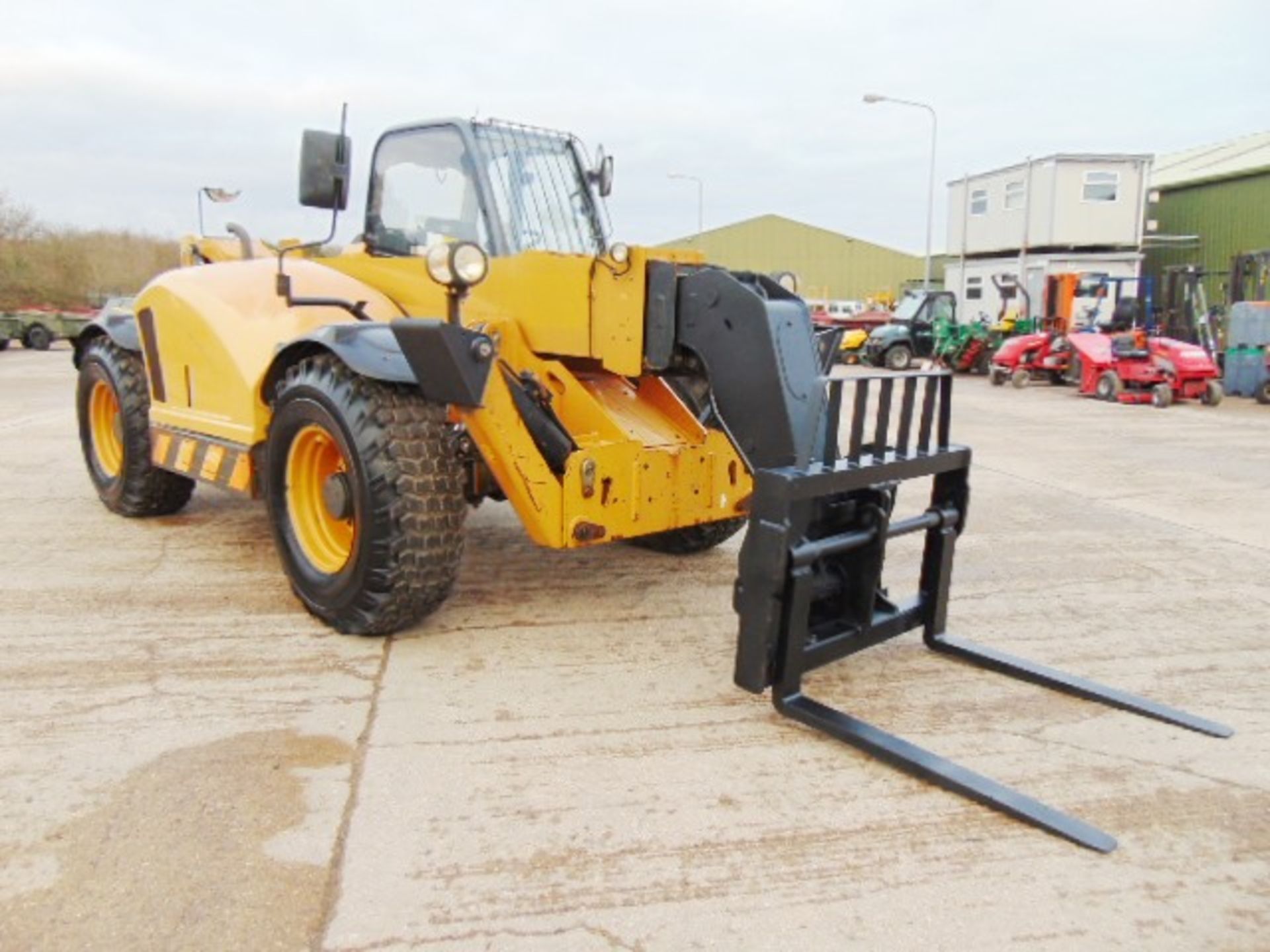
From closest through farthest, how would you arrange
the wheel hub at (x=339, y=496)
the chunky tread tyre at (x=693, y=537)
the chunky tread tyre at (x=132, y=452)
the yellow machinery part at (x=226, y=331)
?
the wheel hub at (x=339, y=496)
the yellow machinery part at (x=226, y=331)
the chunky tread tyre at (x=693, y=537)
the chunky tread tyre at (x=132, y=452)

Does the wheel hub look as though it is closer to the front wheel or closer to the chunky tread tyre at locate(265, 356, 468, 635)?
the chunky tread tyre at locate(265, 356, 468, 635)

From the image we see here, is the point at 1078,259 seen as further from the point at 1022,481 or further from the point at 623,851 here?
the point at 623,851

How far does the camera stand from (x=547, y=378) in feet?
13.6

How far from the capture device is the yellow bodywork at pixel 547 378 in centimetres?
383

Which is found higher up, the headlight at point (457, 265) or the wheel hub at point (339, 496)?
the headlight at point (457, 265)

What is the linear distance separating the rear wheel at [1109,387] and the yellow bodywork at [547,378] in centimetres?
1374

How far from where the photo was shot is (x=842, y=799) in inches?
114

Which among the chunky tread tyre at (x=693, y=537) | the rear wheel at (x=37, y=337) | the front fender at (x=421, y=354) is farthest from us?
the rear wheel at (x=37, y=337)

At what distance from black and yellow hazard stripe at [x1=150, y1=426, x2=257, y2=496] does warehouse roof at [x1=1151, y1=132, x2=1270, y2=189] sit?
28.1 m

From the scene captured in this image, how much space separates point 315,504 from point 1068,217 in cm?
2385

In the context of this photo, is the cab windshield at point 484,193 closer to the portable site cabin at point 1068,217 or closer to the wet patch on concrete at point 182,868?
the wet patch on concrete at point 182,868

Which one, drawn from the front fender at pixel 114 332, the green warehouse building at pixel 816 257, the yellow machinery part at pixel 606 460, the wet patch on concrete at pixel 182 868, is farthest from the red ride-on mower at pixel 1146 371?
the green warehouse building at pixel 816 257

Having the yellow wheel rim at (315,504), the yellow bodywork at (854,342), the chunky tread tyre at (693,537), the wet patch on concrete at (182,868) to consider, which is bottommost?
the wet patch on concrete at (182,868)

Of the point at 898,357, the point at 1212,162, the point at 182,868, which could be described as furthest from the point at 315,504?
the point at 1212,162
